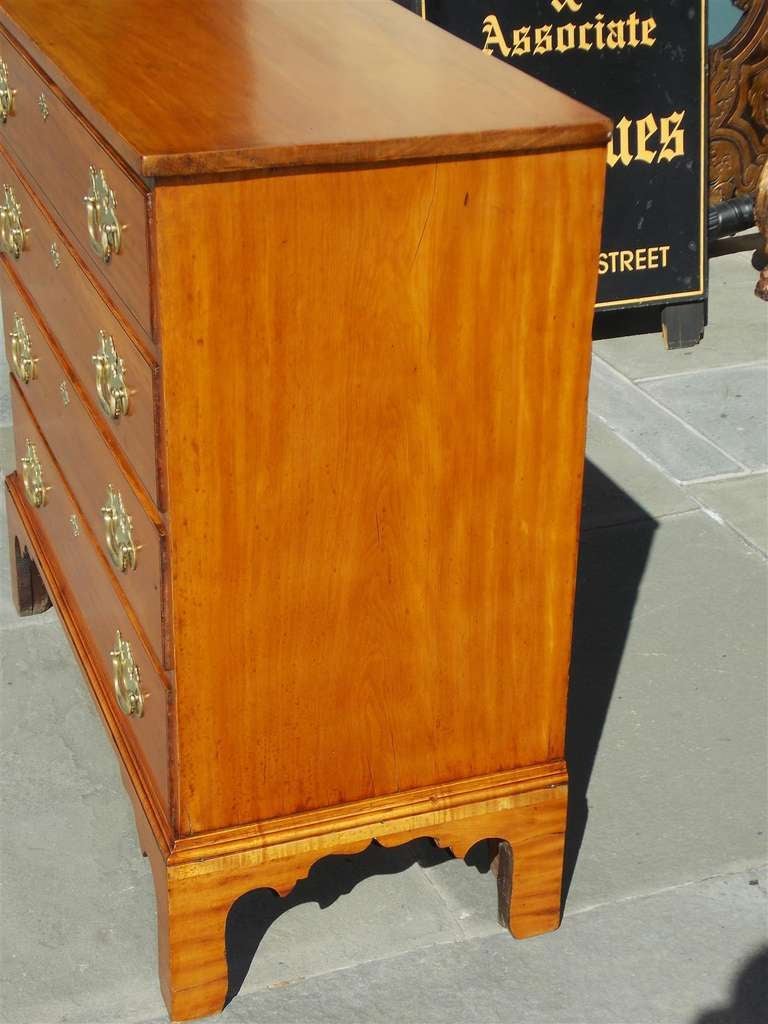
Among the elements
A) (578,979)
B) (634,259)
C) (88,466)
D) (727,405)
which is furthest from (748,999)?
(634,259)

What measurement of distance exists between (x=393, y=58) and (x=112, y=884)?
62.7 inches

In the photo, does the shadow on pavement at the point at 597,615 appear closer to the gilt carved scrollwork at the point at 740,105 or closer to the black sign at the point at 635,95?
the black sign at the point at 635,95

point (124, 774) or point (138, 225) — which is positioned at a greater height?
→ point (138, 225)

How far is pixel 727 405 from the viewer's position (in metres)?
4.93

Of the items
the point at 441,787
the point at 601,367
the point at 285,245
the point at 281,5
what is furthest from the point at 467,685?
the point at 601,367

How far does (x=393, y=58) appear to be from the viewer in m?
2.52

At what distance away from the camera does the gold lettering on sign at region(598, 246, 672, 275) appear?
17.2 ft

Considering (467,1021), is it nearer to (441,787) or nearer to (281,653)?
(441,787)

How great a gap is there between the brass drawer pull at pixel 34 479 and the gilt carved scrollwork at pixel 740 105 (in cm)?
373

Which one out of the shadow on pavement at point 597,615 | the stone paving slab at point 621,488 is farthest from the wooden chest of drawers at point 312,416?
the stone paving slab at point 621,488

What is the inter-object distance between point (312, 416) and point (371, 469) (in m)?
0.14

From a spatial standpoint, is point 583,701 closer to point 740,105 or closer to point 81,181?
point 81,181

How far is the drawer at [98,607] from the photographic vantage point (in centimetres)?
250

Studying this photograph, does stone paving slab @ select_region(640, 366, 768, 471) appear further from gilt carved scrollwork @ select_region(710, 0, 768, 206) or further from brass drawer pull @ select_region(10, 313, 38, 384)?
brass drawer pull @ select_region(10, 313, 38, 384)
